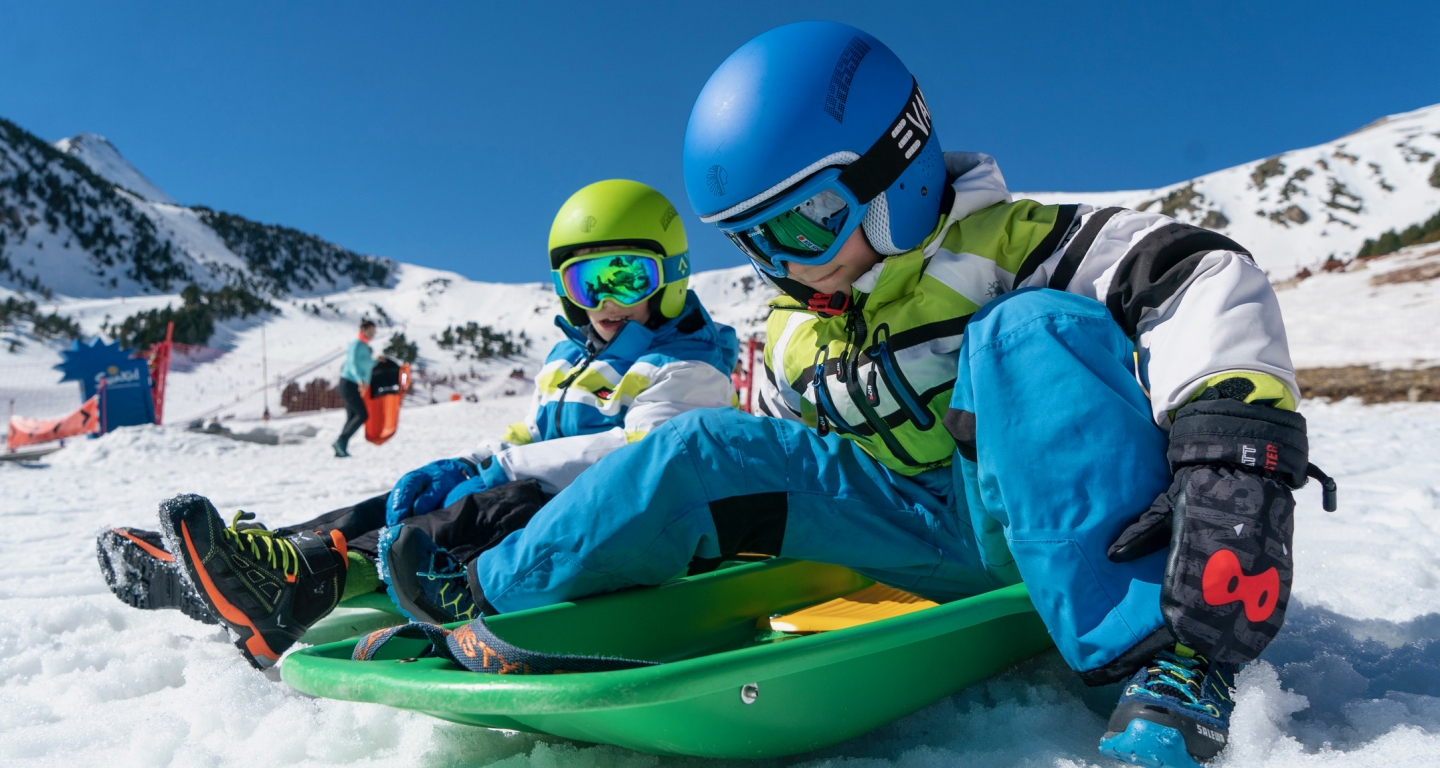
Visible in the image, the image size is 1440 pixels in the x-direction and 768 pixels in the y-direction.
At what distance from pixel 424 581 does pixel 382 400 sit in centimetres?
840

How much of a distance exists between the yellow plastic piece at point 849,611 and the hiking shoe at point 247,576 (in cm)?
109

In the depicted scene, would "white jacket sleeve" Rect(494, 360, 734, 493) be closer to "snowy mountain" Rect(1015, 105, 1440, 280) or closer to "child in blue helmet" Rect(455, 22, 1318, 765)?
"child in blue helmet" Rect(455, 22, 1318, 765)

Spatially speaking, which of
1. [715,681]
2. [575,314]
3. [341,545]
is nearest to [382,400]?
[575,314]

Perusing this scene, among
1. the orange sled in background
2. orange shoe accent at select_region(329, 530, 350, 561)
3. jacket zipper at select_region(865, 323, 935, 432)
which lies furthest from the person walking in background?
jacket zipper at select_region(865, 323, 935, 432)

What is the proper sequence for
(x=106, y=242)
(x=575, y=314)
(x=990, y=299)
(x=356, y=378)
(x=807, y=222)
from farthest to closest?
(x=106, y=242)
(x=356, y=378)
(x=575, y=314)
(x=807, y=222)
(x=990, y=299)

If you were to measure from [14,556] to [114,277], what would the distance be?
5890cm

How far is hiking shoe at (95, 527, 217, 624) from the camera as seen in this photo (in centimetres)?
202

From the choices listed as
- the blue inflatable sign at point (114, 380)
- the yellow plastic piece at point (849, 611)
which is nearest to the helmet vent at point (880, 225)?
the yellow plastic piece at point (849, 611)

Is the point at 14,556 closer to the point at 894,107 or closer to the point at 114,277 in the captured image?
the point at 894,107

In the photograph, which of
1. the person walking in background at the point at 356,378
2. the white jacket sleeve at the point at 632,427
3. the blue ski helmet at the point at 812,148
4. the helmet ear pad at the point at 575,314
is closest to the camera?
the blue ski helmet at the point at 812,148

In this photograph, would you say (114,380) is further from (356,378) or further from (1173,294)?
(1173,294)

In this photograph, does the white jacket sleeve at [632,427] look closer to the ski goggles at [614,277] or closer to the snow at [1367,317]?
the ski goggles at [614,277]

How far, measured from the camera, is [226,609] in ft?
5.73

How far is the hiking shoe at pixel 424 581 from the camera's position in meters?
1.76
